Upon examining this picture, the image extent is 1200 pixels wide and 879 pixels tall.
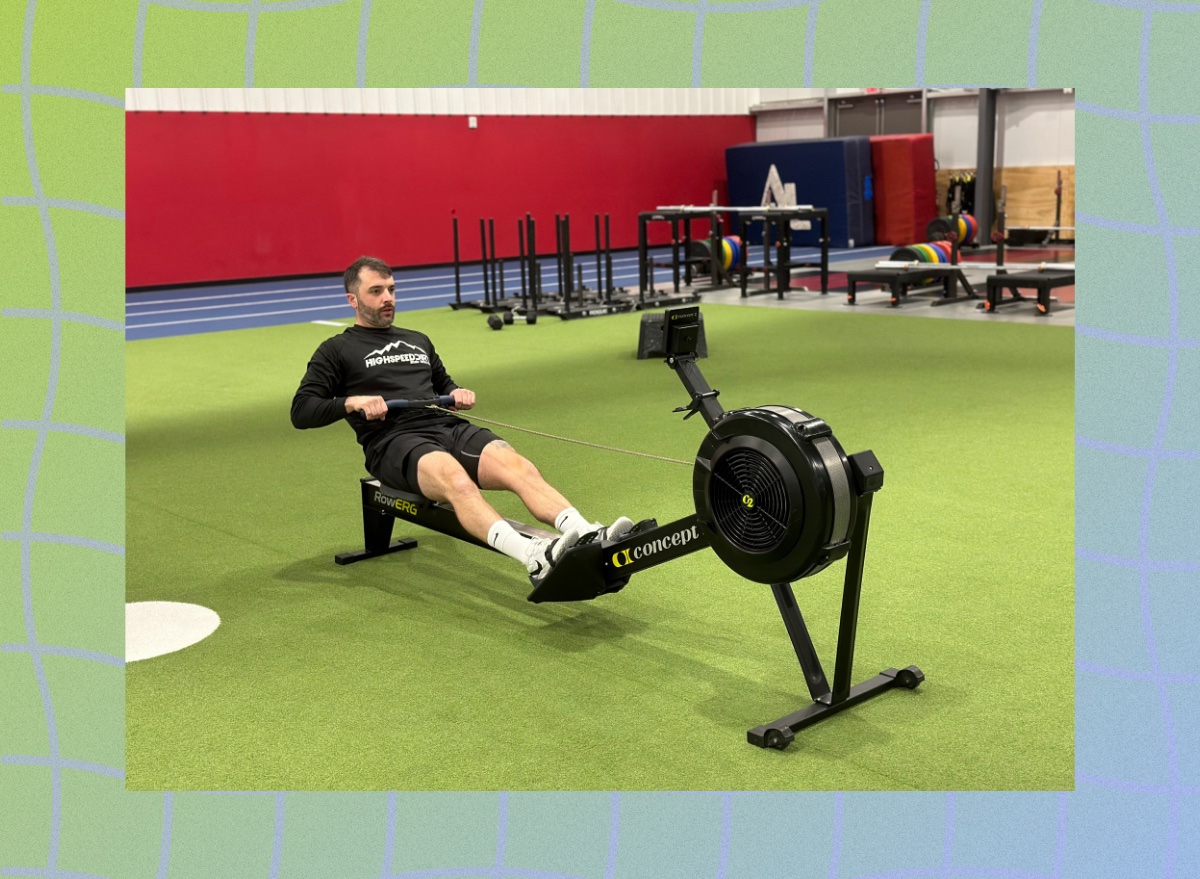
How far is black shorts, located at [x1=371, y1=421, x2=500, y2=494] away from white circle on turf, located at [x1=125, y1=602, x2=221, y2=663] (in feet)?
2.24

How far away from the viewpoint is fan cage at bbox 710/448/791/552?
2.63m

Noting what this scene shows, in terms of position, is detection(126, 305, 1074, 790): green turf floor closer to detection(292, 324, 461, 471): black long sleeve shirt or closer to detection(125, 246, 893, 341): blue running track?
detection(292, 324, 461, 471): black long sleeve shirt

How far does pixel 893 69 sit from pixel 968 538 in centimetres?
267

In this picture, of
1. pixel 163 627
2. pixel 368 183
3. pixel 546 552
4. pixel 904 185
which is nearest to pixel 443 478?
pixel 546 552

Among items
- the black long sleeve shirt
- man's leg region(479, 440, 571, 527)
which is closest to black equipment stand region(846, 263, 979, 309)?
the black long sleeve shirt

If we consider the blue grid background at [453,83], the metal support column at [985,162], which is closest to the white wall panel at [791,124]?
the metal support column at [985,162]

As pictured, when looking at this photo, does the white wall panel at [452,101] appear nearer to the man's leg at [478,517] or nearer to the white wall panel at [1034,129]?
the white wall panel at [1034,129]

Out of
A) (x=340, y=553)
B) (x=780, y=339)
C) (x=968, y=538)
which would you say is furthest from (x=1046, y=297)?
(x=340, y=553)

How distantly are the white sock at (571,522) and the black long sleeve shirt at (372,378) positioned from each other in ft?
2.28

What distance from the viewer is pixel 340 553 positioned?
169 inches

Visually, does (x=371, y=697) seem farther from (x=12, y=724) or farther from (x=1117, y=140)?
(x=1117, y=140)

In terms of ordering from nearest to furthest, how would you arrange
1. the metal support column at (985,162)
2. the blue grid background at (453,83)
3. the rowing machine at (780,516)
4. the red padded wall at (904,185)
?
the blue grid background at (453,83) < the rowing machine at (780,516) < the metal support column at (985,162) < the red padded wall at (904,185)

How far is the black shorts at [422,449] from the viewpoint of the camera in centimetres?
384

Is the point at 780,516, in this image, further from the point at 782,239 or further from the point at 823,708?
the point at 782,239
